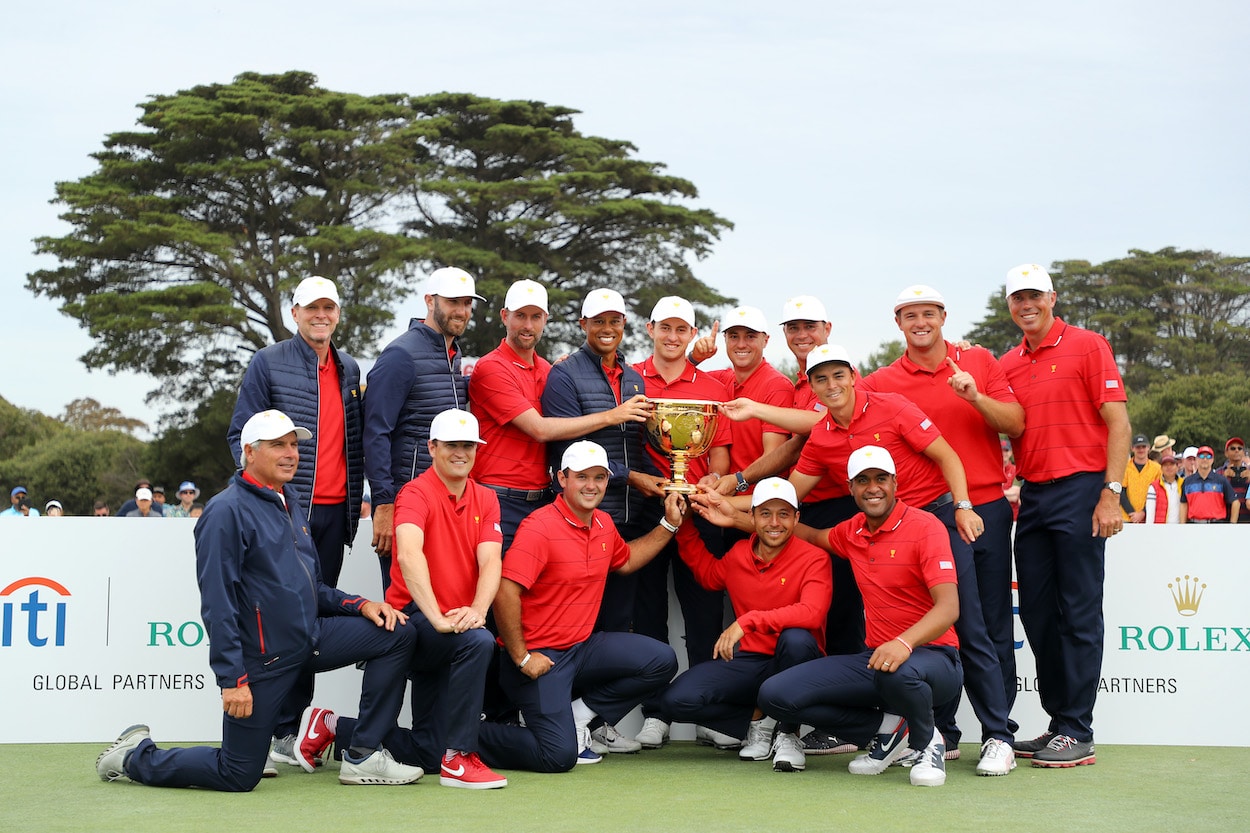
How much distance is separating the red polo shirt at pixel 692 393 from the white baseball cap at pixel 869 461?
110 cm

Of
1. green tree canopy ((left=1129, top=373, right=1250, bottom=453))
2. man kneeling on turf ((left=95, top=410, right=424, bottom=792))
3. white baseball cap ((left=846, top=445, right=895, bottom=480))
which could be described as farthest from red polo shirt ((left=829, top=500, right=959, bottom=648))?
green tree canopy ((left=1129, top=373, right=1250, bottom=453))

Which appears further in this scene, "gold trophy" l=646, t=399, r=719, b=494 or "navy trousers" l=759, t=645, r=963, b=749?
"gold trophy" l=646, t=399, r=719, b=494

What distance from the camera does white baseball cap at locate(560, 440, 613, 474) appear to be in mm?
6688

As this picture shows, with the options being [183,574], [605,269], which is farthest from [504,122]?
[183,574]

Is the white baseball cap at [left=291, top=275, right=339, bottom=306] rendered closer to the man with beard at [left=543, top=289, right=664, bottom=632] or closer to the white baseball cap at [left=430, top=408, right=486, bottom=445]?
the white baseball cap at [left=430, top=408, right=486, bottom=445]

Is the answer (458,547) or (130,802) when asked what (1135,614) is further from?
(130,802)

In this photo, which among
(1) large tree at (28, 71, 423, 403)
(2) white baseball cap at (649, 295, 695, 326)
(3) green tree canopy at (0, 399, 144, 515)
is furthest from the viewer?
(3) green tree canopy at (0, 399, 144, 515)

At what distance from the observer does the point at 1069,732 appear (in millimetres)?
6797

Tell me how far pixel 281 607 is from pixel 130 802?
1.02 m

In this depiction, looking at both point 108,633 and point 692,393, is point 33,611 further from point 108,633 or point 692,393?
point 692,393

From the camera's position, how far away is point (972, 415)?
686cm

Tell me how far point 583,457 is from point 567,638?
953mm

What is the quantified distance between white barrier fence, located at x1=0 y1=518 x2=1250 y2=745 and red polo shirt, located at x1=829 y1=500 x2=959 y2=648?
1498mm

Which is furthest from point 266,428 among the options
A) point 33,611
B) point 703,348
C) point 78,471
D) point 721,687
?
point 78,471
